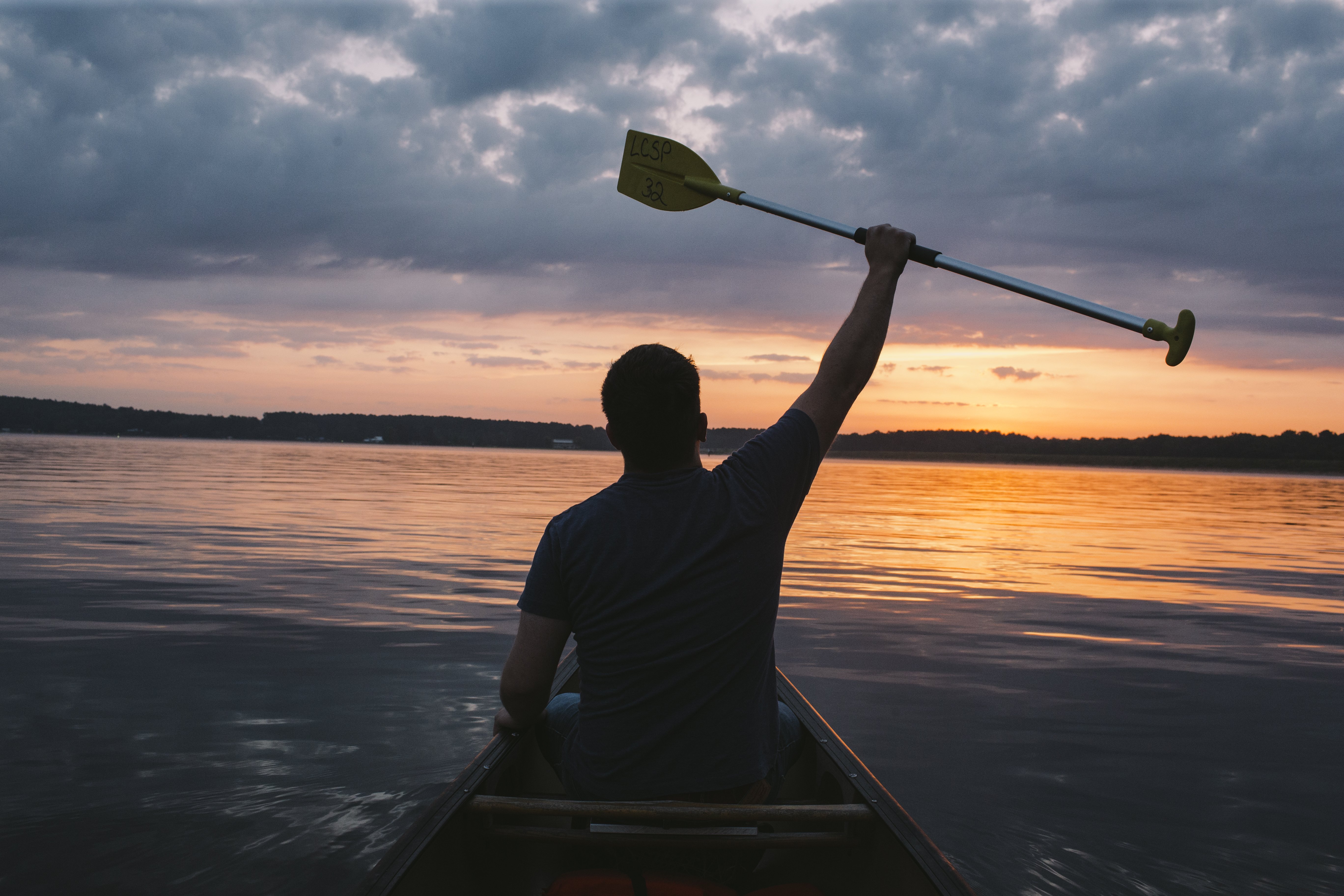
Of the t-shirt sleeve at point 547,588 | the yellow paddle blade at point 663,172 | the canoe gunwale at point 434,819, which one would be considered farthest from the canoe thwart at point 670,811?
the yellow paddle blade at point 663,172

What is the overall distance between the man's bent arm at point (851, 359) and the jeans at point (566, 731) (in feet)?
3.61

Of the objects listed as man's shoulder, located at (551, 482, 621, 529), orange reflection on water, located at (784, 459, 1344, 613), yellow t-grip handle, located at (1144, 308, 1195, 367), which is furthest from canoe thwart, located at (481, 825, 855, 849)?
orange reflection on water, located at (784, 459, 1344, 613)

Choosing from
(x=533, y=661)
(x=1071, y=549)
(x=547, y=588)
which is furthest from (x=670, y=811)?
(x=1071, y=549)

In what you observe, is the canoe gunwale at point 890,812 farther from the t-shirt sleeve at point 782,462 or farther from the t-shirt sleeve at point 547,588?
the t-shirt sleeve at point 547,588

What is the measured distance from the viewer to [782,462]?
229 centimetres

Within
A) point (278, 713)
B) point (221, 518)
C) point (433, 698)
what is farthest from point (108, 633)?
point (221, 518)

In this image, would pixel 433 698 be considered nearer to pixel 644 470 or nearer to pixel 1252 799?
pixel 644 470

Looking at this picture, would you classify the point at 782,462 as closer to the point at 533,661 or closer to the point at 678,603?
the point at 678,603

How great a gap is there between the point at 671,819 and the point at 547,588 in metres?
0.74

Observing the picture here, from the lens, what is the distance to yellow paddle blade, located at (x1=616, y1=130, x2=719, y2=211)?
4551mm

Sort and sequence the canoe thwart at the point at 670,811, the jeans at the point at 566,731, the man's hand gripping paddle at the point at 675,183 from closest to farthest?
the canoe thwart at the point at 670,811 → the jeans at the point at 566,731 → the man's hand gripping paddle at the point at 675,183

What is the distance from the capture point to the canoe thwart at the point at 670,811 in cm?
228

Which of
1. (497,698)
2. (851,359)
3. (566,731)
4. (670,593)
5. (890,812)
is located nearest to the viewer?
(670,593)

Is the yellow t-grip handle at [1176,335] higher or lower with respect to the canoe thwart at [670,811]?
higher
